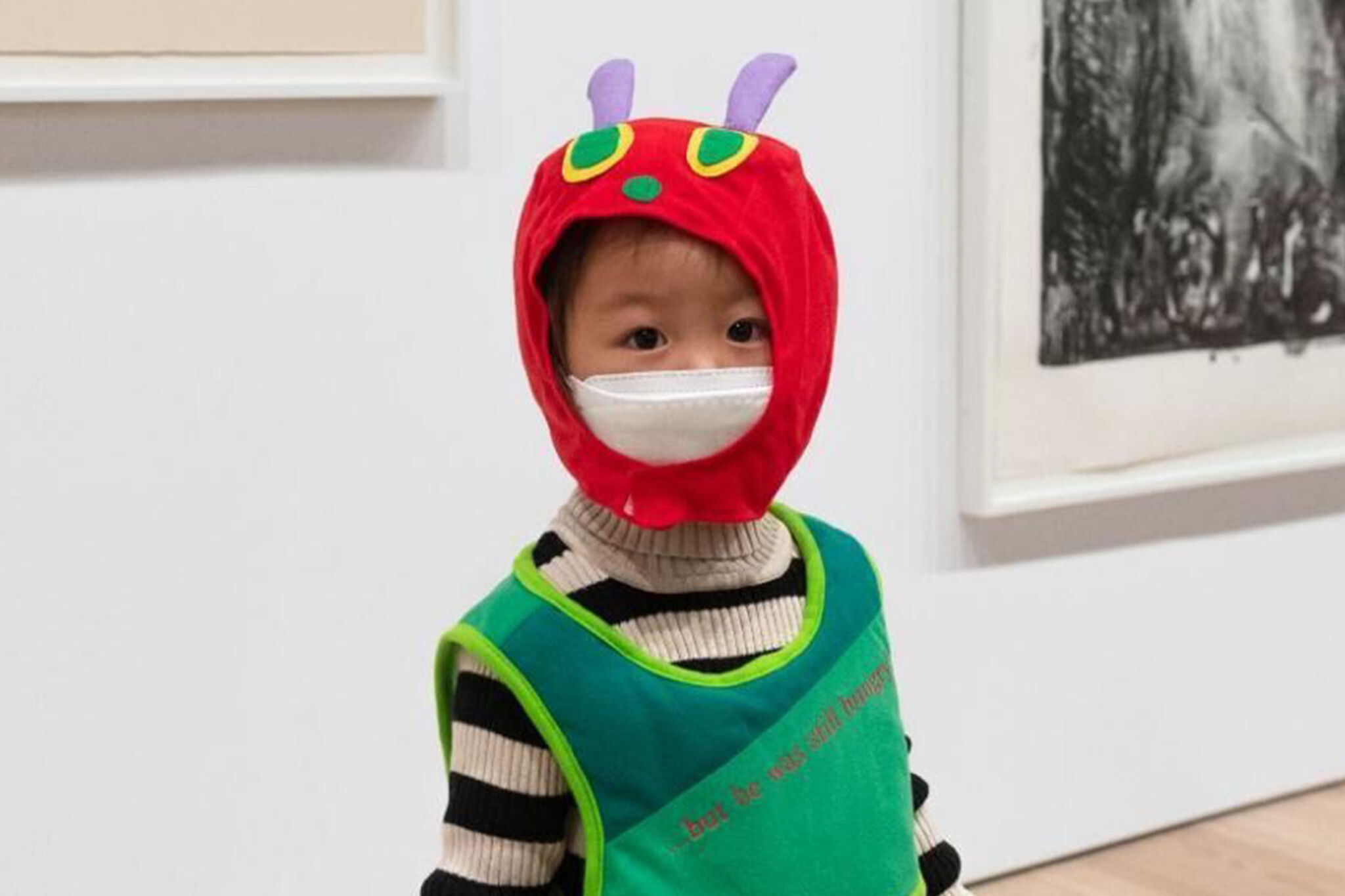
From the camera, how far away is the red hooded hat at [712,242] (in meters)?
1.20

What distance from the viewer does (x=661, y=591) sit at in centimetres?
126

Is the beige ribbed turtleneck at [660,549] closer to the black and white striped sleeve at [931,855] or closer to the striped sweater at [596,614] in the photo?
the striped sweater at [596,614]

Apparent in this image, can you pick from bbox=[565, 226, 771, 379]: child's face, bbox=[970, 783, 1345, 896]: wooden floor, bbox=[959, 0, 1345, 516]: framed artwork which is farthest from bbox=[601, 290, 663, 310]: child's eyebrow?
bbox=[970, 783, 1345, 896]: wooden floor

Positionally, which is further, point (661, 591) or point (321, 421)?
point (321, 421)

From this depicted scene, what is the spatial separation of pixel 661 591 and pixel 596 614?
41 mm

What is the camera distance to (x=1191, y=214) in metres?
2.42

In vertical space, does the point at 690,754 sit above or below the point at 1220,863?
above

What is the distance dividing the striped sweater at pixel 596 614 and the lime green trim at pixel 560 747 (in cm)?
1

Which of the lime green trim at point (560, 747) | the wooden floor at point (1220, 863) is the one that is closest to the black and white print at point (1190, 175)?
the wooden floor at point (1220, 863)

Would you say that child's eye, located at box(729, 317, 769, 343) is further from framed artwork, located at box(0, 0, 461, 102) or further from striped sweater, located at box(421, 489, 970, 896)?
framed artwork, located at box(0, 0, 461, 102)

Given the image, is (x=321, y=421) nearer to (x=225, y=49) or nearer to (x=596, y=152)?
(x=225, y=49)

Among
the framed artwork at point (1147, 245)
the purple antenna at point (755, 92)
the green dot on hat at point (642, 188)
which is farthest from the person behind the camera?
the framed artwork at point (1147, 245)

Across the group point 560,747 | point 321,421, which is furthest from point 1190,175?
point 560,747

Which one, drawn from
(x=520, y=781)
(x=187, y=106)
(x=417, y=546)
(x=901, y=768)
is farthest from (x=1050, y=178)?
(x=520, y=781)
